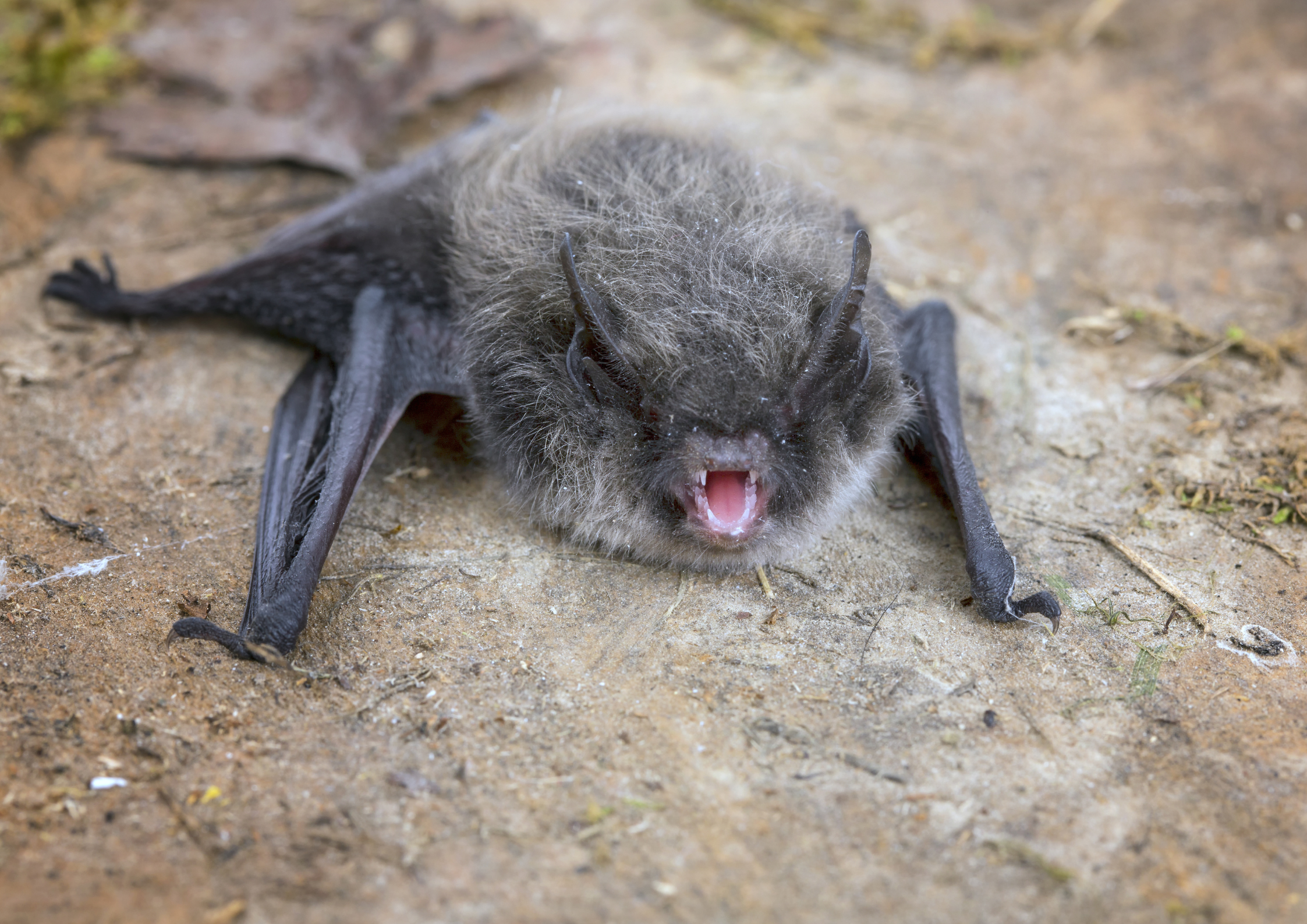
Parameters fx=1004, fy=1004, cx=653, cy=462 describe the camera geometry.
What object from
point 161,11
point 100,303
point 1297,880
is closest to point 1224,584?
point 1297,880

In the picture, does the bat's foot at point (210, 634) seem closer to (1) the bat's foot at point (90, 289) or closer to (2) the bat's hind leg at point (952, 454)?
(1) the bat's foot at point (90, 289)

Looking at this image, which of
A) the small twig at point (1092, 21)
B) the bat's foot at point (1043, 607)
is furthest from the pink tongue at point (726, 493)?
the small twig at point (1092, 21)

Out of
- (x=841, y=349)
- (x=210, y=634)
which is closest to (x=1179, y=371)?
(x=841, y=349)

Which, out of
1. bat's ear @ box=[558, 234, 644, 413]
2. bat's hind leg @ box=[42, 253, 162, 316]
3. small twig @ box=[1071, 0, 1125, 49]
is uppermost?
small twig @ box=[1071, 0, 1125, 49]

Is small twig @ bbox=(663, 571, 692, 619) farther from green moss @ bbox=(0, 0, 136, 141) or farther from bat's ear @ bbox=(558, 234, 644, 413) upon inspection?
green moss @ bbox=(0, 0, 136, 141)

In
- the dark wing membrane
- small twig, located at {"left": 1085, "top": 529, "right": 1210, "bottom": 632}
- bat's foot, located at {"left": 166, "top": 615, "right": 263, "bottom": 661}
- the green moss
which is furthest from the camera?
the green moss

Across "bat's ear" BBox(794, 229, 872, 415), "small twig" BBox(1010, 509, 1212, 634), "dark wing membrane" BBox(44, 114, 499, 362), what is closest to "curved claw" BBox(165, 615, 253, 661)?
"dark wing membrane" BBox(44, 114, 499, 362)

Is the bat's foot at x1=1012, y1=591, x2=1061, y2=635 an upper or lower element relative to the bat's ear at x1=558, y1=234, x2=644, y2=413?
lower

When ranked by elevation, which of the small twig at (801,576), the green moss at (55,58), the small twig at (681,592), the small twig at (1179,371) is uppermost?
the green moss at (55,58)

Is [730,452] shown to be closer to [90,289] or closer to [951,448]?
[951,448]
